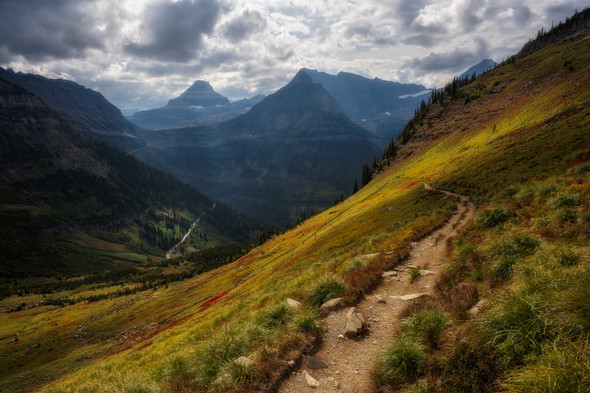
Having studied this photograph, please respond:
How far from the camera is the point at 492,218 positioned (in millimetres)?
17438

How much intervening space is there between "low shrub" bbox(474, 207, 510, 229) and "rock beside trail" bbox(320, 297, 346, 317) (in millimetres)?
11913

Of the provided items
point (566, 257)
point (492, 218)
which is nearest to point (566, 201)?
point (492, 218)

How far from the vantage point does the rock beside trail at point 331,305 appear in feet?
38.3

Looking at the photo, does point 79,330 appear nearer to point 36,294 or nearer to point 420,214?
point 420,214

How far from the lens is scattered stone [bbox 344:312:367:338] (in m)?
9.98

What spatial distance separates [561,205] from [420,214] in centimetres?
1719

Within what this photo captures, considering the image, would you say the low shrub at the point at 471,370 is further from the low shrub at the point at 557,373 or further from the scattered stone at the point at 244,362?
the scattered stone at the point at 244,362

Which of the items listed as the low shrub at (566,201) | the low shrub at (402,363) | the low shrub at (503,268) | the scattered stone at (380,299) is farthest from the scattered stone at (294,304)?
the low shrub at (566,201)

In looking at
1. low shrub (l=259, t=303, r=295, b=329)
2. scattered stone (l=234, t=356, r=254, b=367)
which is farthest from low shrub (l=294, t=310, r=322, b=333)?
scattered stone (l=234, t=356, r=254, b=367)

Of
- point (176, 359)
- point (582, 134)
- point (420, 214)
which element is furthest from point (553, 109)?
point (176, 359)

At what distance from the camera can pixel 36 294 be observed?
167m

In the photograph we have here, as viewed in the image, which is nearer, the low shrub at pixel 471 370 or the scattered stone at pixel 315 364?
the low shrub at pixel 471 370

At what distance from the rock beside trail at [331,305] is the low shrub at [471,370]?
6.05 meters

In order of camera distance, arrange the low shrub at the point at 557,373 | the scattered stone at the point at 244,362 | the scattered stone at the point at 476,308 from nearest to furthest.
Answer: the low shrub at the point at 557,373
the scattered stone at the point at 244,362
the scattered stone at the point at 476,308
